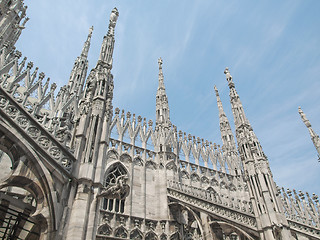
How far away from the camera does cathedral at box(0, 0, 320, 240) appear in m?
5.46

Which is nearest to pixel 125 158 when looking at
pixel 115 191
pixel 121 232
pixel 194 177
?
pixel 121 232

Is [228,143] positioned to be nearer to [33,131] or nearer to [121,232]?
[121,232]

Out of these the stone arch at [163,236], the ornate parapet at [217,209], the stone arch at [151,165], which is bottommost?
the stone arch at [163,236]

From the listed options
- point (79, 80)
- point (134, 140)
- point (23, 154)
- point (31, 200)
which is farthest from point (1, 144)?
point (79, 80)

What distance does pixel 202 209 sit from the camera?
12.3 meters

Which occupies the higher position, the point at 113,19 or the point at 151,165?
the point at 113,19

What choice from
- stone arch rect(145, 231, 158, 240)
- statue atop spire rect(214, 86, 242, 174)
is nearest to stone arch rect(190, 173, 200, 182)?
statue atop spire rect(214, 86, 242, 174)

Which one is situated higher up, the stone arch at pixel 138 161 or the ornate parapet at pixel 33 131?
the stone arch at pixel 138 161

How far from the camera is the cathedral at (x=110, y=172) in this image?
546cm

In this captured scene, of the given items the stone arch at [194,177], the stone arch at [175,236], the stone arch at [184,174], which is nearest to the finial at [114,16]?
the stone arch at [175,236]

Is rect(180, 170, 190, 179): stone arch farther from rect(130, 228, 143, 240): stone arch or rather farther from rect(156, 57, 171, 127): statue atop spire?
rect(130, 228, 143, 240): stone arch

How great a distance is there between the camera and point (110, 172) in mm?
14070

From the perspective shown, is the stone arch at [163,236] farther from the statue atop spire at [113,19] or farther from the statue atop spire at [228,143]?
the statue atop spire at [113,19]

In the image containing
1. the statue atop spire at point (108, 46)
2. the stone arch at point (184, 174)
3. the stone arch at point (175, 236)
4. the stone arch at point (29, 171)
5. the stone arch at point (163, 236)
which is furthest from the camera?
the stone arch at point (184, 174)
